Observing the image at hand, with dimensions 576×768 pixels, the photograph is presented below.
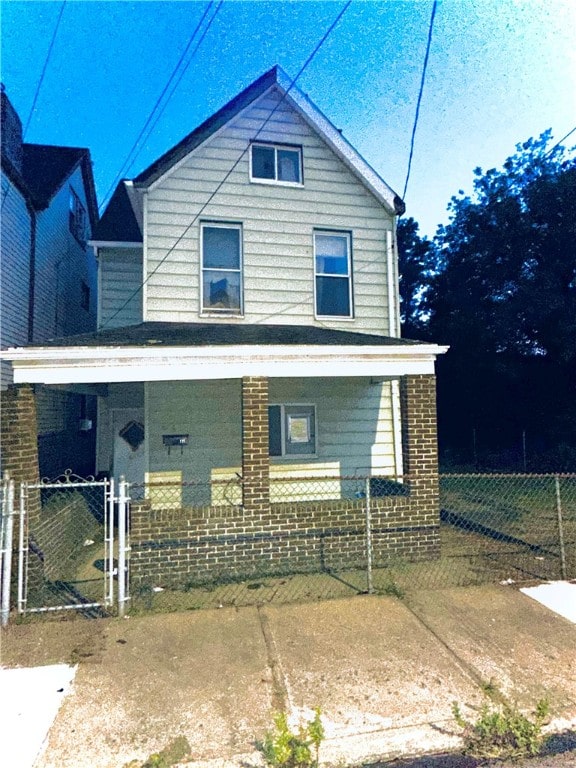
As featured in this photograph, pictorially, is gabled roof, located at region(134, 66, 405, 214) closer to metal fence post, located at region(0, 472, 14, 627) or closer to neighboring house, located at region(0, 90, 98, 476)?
neighboring house, located at region(0, 90, 98, 476)

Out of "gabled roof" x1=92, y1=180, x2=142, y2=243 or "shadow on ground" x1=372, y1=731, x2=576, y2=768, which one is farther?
"gabled roof" x1=92, y1=180, x2=142, y2=243

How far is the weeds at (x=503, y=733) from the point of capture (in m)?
2.93

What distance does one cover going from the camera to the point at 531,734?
3.01 metres

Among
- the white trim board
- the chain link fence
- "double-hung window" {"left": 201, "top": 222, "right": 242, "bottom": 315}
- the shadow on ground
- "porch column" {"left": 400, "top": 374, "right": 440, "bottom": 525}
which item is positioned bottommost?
the shadow on ground

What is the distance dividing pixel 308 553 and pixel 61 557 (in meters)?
3.41

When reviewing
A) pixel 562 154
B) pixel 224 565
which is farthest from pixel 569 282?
pixel 224 565

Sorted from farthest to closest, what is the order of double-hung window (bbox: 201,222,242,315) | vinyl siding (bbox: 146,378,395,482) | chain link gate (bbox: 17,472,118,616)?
double-hung window (bbox: 201,222,242,315), vinyl siding (bbox: 146,378,395,482), chain link gate (bbox: 17,472,118,616)

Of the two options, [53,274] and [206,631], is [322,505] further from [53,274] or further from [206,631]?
[53,274]

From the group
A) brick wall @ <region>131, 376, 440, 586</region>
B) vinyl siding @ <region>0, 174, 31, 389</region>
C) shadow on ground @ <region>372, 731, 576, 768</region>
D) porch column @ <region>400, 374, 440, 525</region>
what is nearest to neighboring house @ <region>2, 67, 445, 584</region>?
porch column @ <region>400, 374, 440, 525</region>

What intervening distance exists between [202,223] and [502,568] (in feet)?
24.5

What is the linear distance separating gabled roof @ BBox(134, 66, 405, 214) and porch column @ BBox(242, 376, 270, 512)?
4.91m

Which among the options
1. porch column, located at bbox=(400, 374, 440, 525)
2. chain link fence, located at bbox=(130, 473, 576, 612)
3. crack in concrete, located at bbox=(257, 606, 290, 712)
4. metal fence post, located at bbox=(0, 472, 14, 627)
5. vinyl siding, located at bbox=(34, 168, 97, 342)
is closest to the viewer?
crack in concrete, located at bbox=(257, 606, 290, 712)

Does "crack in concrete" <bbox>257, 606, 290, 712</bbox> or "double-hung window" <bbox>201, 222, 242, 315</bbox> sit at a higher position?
"double-hung window" <bbox>201, 222, 242, 315</bbox>

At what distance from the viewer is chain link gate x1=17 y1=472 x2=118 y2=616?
15.8ft
